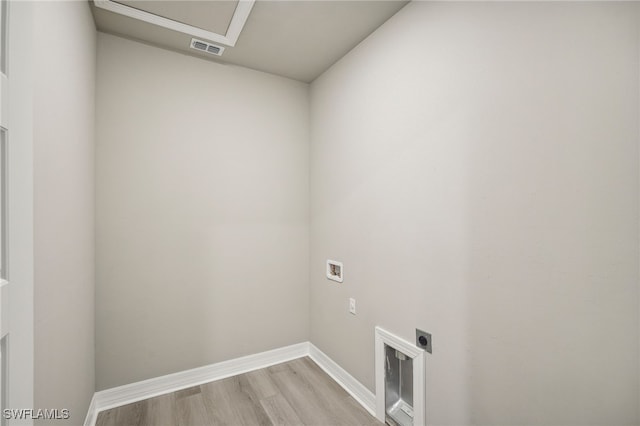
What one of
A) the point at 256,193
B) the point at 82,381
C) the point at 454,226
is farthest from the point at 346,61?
the point at 82,381

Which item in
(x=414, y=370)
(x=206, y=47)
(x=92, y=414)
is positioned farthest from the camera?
(x=206, y=47)

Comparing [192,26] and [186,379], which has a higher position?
[192,26]

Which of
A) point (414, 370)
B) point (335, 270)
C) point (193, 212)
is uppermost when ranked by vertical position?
point (193, 212)

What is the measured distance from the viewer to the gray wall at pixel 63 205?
39.4 inches

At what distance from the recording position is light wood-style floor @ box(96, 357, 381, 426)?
1.86 metres

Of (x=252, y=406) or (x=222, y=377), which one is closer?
(x=252, y=406)

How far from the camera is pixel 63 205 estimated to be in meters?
1.25

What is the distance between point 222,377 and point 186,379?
0.26 metres

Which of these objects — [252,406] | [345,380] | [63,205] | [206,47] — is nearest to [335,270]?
[345,380]

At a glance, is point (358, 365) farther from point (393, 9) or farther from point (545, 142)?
point (393, 9)

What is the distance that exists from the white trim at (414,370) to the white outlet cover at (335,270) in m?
0.52

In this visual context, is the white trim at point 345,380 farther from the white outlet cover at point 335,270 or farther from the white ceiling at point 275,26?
the white ceiling at point 275,26

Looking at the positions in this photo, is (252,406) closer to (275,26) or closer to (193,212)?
(193,212)

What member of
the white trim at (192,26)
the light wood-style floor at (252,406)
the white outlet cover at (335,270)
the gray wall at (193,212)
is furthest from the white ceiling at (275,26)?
the light wood-style floor at (252,406)
